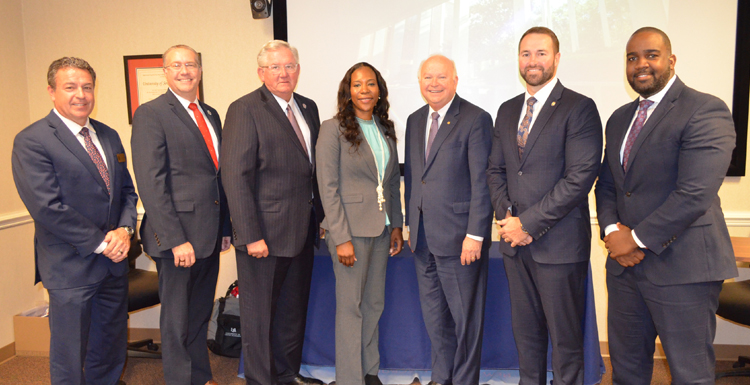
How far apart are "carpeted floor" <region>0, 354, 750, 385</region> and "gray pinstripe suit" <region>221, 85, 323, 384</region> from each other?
2.26 feet

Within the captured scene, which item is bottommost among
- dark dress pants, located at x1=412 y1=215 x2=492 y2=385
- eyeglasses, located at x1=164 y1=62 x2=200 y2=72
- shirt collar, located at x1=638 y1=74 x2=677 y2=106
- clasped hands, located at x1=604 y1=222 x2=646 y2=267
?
dark dress pants, located at x1=412 y1=215 x2=492 y2=385

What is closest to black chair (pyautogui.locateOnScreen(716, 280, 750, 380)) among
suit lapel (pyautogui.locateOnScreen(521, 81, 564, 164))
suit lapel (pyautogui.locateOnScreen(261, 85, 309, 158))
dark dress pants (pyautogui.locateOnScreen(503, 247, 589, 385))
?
dark dress pants (pyautogui.locateOnScreen(503, 247, 589, 385))

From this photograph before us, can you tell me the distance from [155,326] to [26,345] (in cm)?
88

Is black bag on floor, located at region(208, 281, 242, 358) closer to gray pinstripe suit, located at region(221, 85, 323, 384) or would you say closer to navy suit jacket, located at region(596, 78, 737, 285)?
gray pinstripe suit, located at region(221, 85, 323, 384)

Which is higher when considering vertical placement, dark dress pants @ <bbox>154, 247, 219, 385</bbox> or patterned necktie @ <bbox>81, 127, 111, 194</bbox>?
patterned necktie @ <bbox>81, 127, 111, 194</bbox>

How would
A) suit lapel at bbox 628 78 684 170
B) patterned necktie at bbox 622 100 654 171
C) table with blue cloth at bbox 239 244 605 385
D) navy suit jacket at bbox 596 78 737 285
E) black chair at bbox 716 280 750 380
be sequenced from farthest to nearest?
table with blue cloth at bbox 239 244 605 385 < black chair at bbox 716 280 750 380 < patterned necktie at bbox 622 100 654 171 < suit lapel at bbox 628 78 684 170 < navy suit jacket at bbox 596 78 737 285

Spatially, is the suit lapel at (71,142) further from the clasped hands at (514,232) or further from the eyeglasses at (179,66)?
the clasped hands at (514,232)

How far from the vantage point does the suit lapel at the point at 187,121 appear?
2.37 metres

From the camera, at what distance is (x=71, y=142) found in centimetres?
215

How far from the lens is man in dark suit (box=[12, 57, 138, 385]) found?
207 cm

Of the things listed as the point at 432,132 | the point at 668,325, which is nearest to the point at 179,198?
the point at 432,132

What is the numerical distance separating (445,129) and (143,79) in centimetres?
263

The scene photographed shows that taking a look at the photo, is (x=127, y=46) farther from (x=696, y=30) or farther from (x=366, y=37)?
(x=696, y=30)

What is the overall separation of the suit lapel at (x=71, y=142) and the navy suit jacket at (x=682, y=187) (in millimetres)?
2554
